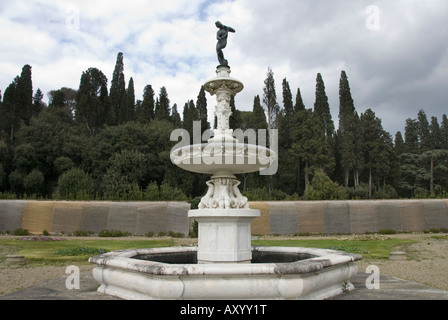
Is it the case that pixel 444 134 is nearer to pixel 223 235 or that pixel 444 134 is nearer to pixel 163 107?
pixel 163 107

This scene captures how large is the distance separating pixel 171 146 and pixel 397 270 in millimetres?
27930

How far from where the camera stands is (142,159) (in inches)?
1232

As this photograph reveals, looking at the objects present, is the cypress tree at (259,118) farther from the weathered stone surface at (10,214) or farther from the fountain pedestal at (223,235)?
the fountain pedestal at (223,235)

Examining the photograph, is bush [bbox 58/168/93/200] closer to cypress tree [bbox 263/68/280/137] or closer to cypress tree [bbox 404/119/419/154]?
cypress tree [bbox 263/68/280/137]

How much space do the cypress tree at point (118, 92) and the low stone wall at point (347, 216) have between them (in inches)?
1153

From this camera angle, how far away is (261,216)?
2097 cm

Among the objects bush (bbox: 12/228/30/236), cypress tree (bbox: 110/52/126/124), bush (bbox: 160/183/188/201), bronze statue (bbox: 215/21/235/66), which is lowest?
bush (bbox: 12/228/30/236)

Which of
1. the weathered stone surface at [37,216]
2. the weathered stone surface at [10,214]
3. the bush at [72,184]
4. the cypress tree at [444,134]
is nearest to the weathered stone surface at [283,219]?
the weathered stone surface at [37,216]

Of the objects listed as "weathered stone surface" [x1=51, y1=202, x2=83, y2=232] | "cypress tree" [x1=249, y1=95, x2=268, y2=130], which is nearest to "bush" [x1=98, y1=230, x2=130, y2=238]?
"weathered stone surface" [x1=51, y1=202, x2=83, y2=232]

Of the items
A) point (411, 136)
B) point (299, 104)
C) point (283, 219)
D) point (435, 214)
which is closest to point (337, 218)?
point (283, 219)

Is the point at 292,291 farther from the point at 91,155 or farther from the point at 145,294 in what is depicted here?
the point at 91,155

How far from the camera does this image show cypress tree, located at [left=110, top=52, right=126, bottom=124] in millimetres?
45062

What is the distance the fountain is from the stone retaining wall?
42.1 ft

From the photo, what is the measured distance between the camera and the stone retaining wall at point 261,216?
20297 mm
